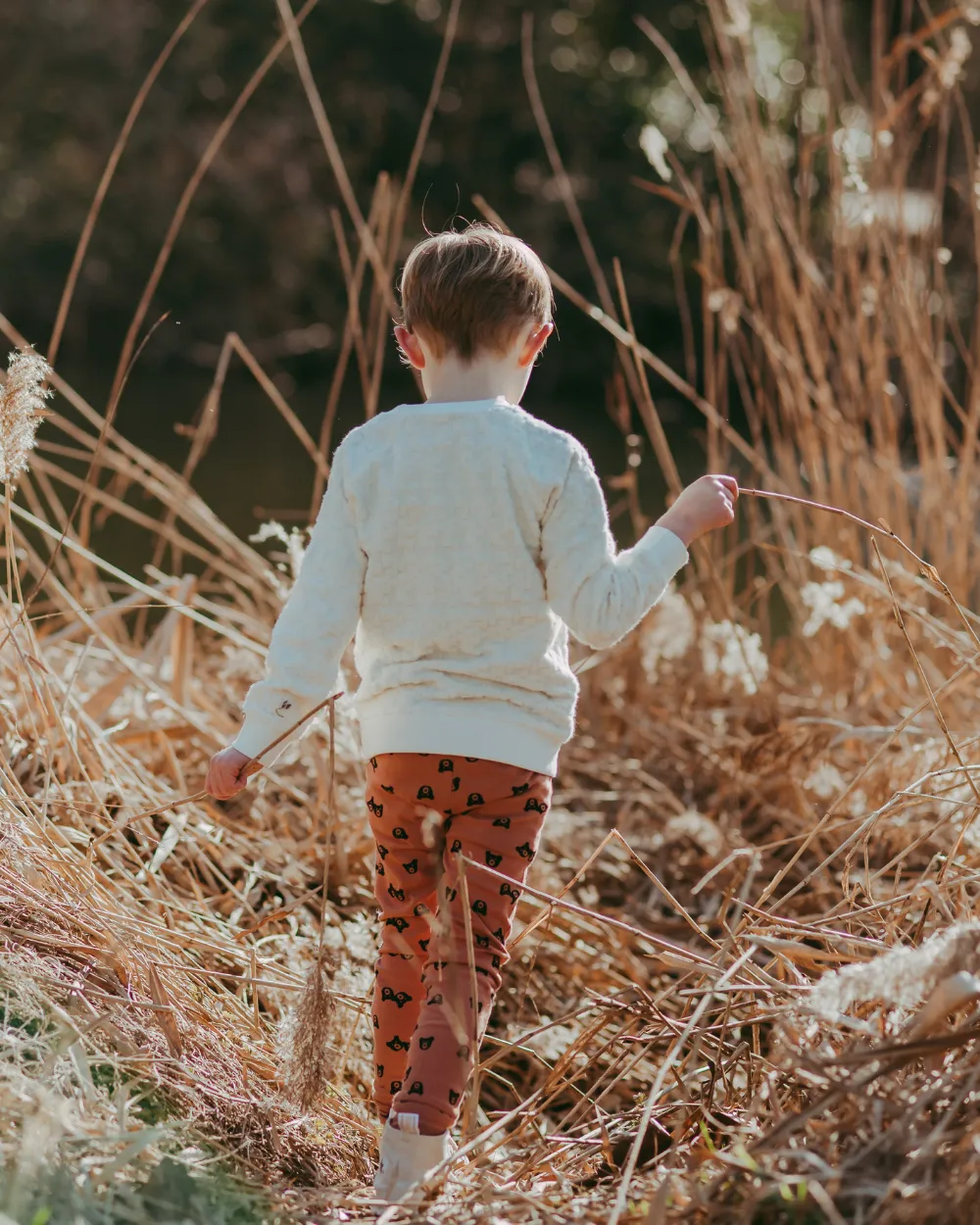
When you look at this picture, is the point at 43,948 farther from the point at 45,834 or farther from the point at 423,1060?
the point at 423,1060

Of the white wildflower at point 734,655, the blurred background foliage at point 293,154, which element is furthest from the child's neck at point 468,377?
the blurred background foliage at point 293,154

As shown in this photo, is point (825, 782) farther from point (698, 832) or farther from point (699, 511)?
point (699, 511)

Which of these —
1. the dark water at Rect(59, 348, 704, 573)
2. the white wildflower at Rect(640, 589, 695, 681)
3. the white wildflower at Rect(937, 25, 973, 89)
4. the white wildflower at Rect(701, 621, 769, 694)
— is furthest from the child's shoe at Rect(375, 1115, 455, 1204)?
the dark water at Rect(59, 348, 704, 573)

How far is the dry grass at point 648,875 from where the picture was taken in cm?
87

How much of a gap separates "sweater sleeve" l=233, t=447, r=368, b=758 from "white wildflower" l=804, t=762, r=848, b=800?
88 cm

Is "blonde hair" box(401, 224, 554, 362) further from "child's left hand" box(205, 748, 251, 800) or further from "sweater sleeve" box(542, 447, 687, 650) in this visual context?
"child's left hand" box(205, 748, 251, 800)

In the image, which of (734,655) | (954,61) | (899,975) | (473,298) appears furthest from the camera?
(734,655)

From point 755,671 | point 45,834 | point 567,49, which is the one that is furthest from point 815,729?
point 567,49

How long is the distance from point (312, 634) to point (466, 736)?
0.14 m

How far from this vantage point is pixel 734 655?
6.73 ft

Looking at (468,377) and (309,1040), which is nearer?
(309,1040)

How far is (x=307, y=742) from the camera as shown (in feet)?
5.71

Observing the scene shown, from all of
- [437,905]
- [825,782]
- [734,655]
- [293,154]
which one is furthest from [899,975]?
[293,154]

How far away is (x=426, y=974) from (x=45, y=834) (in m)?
0.36
